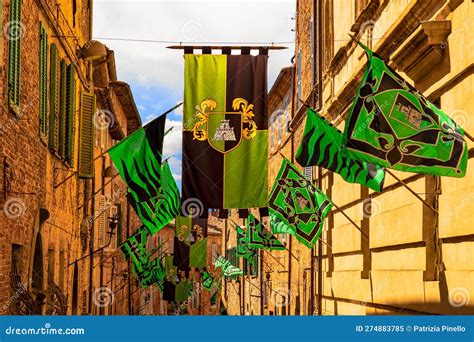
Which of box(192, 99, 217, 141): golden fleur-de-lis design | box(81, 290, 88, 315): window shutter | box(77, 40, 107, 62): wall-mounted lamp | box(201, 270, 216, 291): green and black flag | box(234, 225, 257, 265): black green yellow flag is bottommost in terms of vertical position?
box(81, 290, 88, 315): window shutter

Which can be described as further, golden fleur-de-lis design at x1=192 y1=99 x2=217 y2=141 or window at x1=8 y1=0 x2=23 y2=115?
golden fleur-de-lis design at x1=192 y1=99 x2=217 y2=141

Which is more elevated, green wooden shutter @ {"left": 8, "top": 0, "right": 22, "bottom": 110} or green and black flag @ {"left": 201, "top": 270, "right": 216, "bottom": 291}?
green wooden shutter @ {"left": 8, "top": 0, "right": 22, "bottom": 110}

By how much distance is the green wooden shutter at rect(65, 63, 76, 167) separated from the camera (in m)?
20.0

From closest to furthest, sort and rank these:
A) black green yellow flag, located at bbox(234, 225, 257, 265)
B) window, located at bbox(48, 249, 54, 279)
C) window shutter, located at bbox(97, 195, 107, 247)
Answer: window, located at bbox(48, 249, 54, 279) < black green yellow flag, located at bbox(234, 225, 257, 265) < window shutter, located at bbox(97, 195, 107, 247)

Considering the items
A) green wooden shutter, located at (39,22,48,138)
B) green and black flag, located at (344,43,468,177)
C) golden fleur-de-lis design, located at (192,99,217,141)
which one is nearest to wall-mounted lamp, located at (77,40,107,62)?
golden fleur-de-lis design, located at (192,99,217,141)

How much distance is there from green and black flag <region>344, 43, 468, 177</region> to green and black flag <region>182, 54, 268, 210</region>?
8934 mm

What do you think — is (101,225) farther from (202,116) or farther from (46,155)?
(46,155)

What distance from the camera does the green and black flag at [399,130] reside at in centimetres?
945

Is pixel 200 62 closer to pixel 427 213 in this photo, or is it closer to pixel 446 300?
pixel 427 213

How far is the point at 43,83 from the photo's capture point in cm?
1650

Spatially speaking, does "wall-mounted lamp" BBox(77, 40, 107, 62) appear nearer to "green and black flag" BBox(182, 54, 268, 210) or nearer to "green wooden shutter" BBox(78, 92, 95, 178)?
"green wooden shutter" BBox(78, 92, 95, 178)

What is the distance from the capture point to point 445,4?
11281 mm

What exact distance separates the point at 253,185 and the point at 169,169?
3563 millimetres

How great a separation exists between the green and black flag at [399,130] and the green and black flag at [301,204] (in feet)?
20.5
